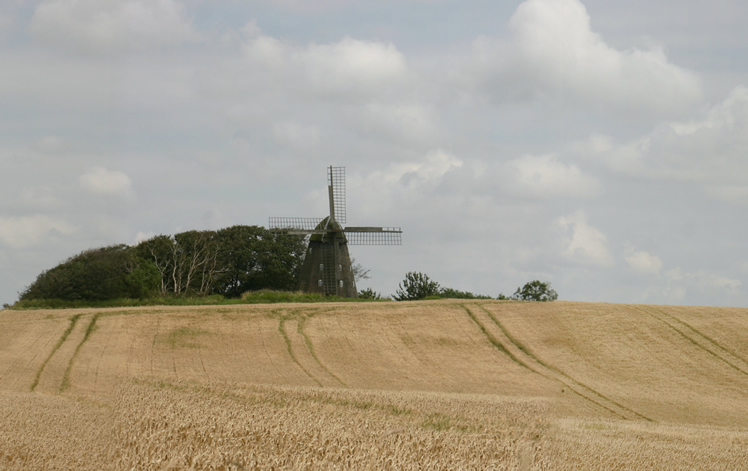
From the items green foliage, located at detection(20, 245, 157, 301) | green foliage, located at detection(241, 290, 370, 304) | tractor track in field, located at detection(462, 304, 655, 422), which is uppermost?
green foliage, located at detection(20, 245, 157, 301)

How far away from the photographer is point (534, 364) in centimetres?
3191

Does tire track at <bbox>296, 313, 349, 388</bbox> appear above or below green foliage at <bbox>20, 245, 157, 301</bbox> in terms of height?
below

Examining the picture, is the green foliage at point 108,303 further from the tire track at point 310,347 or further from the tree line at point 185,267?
the tire track at point 310,347

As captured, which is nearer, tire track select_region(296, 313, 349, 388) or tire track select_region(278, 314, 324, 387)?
tire track select_region(278, 314, 324, 387)

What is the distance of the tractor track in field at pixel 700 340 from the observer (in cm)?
3256

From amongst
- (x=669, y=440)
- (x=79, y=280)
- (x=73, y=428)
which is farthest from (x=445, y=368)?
(x=79, y=280)

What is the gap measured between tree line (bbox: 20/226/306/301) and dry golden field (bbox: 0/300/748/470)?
29.0 ft

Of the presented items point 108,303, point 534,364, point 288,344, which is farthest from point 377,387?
point 108,303

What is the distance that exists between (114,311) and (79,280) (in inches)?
379

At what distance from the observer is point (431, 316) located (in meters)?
40.2

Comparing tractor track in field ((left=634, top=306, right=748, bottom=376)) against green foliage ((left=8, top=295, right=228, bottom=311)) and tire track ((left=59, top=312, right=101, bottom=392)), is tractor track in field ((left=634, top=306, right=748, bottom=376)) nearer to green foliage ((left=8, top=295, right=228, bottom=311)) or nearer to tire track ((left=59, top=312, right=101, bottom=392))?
green foliage ((left=8, top=295, right=228, bottom=311))

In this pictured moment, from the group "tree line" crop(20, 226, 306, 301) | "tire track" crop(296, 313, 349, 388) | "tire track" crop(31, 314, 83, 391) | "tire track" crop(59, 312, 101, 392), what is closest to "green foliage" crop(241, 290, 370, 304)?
"tire track" crop(296, 313, 349, 388)

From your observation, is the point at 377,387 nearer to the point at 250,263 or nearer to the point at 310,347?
the point at 310,347

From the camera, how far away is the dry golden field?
336 inches
